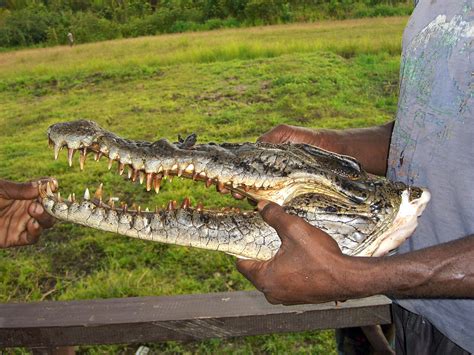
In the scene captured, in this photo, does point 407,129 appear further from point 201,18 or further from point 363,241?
point 201,18

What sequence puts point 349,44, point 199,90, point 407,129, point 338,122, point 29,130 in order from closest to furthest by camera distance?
point 407,129, point 338,122, point 29,130, point 199,90, point 349,44

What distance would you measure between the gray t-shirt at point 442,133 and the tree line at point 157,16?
55.3 ft

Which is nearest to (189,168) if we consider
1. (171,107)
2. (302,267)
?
(302,267)

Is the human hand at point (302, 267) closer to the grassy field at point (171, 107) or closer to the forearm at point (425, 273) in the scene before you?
the forearm at point (425, 273)

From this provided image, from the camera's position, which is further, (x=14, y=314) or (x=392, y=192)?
(x=14, y=314)

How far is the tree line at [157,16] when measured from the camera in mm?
17906

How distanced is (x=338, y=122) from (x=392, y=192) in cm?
534

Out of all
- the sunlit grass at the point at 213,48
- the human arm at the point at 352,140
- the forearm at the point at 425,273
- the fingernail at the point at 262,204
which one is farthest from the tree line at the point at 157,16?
the forearm at the point at 425,273

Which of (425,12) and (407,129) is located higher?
(425,12)

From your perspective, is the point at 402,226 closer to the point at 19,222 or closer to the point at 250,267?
the point at 250,267

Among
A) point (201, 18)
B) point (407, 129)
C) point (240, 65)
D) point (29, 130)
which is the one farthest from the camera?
point (201, 18)

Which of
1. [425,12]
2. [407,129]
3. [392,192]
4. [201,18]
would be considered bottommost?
[201,18]

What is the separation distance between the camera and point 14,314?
194 centimetres

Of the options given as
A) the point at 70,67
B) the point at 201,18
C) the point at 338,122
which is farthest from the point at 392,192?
the point at 201,18
